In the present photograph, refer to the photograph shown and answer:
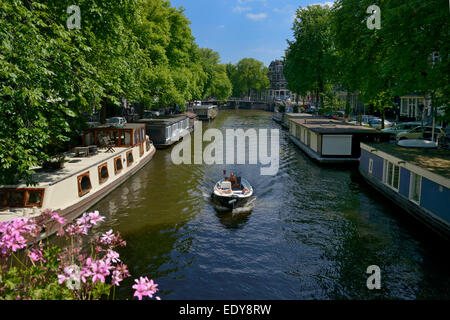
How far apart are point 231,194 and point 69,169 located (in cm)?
875

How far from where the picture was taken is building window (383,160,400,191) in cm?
2170

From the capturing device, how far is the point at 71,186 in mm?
18219

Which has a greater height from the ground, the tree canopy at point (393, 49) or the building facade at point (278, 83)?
the building facade at point (278, 83)

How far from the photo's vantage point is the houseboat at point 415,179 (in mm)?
16266

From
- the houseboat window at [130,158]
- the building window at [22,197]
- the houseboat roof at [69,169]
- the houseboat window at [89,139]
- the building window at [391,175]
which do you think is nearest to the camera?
the building window at [22,197]

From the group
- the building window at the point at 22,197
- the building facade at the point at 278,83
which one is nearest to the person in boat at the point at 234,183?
the building window at the point at 22,197

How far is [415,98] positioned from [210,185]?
146 feet

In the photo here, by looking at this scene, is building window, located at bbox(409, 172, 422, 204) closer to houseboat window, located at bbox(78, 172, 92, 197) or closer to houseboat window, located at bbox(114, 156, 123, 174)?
houseboat window, located at bbox(78, 172, 92, 197)

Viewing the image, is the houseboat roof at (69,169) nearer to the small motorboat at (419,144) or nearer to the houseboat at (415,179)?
the houseboat at (415,179)

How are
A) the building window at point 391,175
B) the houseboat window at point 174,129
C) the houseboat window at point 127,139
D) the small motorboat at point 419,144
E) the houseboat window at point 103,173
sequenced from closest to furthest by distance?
the building window at point 391,175, the houseboat window at point 103,173, the small motorboat at point 419,144, the houseboat window at point 127,139, the houseboat window at point 174,129

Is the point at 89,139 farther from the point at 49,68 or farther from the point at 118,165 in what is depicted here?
the point at 49,68

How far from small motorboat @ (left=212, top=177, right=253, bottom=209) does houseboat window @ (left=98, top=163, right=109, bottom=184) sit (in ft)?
23.1

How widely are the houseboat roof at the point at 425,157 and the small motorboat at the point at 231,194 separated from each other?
8.94 metres

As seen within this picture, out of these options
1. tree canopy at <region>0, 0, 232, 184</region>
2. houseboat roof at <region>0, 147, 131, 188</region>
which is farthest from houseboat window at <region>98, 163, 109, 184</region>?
tree canopy at <region>0, 0, 232, 184</region>
